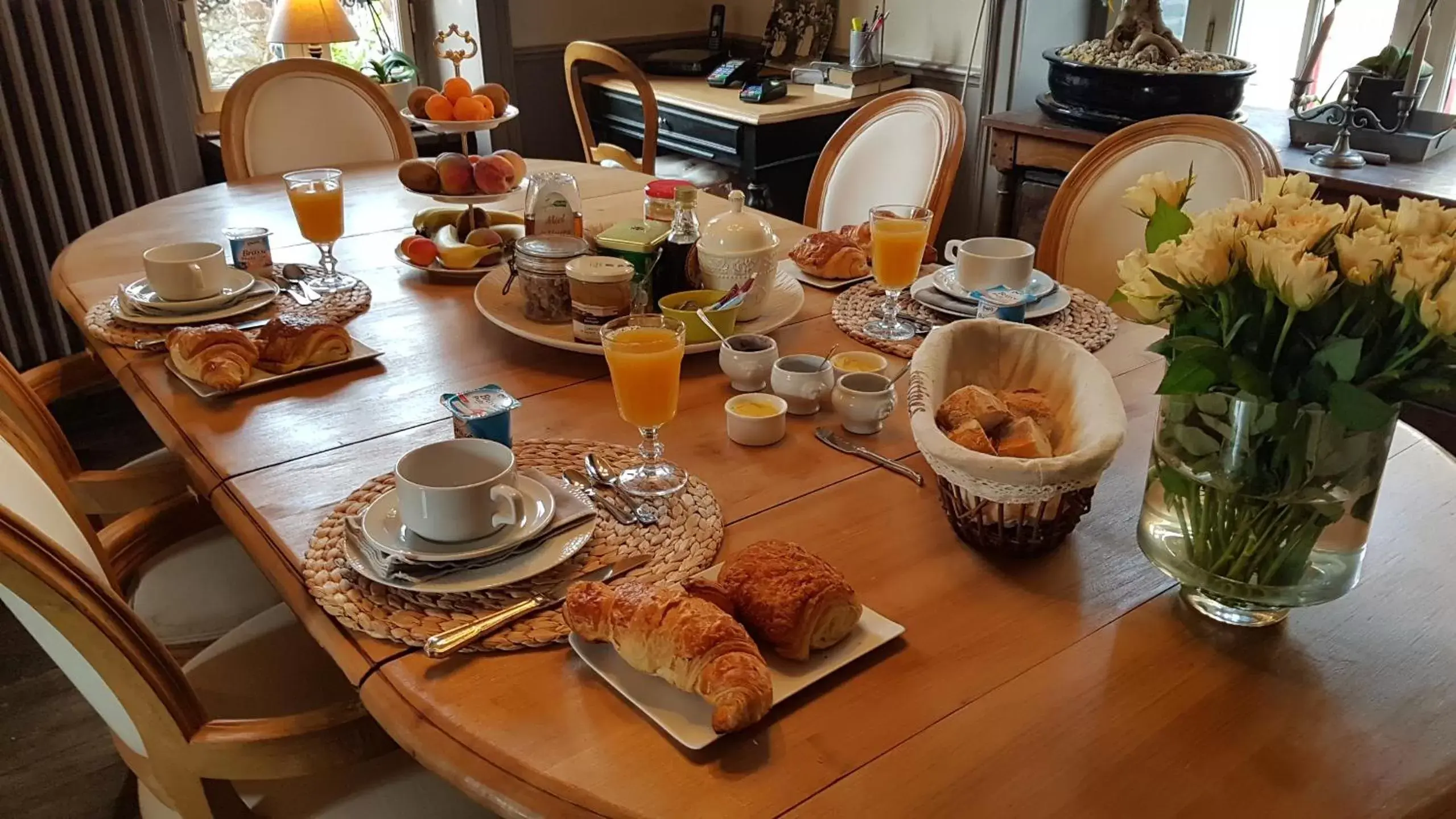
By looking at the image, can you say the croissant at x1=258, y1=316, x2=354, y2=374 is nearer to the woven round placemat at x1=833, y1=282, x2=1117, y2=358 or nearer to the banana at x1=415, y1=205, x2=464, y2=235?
the banana at x1=415, y1=205, x2=464, y2=235

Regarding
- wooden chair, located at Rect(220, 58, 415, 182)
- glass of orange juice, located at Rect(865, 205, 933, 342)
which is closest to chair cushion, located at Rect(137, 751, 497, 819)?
glass of orange juice, located at Rect(865, 205, 933, 342)

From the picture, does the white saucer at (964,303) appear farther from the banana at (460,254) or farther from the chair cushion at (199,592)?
the chair cushion at (199,592)

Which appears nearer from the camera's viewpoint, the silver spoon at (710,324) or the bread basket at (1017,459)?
the bread basket at (1017,459)

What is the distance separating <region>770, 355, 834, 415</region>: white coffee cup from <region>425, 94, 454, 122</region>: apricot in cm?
114

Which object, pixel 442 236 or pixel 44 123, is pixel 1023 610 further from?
pixel 44 123

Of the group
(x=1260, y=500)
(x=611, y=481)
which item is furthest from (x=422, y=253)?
(x=1260, y=500)

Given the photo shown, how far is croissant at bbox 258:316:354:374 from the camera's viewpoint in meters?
1.39

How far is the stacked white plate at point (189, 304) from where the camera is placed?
153 cm

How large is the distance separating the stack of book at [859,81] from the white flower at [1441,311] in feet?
8.90

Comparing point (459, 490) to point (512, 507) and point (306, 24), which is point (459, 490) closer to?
point (512, 507)

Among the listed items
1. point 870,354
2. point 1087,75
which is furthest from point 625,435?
point 1087,75

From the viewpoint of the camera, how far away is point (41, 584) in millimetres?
895

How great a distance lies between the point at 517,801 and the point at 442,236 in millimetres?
1296

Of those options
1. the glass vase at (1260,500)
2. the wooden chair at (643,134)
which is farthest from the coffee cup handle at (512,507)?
the wooden chair at (643,134)
